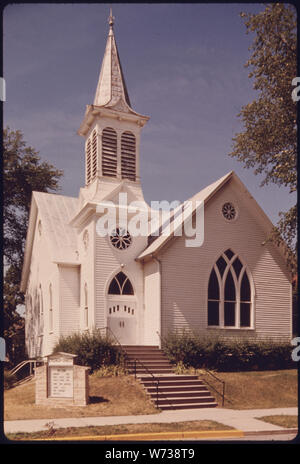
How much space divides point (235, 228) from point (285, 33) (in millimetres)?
8860

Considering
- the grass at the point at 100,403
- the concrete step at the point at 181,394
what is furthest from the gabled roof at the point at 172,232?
the concrete step at the point at 181,394

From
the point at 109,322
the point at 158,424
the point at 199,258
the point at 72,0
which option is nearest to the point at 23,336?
the point at 109,322

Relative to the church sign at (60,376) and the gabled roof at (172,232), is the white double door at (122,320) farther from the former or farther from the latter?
the church sign at (60,376)

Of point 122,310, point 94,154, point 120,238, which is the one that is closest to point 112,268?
point 120,238

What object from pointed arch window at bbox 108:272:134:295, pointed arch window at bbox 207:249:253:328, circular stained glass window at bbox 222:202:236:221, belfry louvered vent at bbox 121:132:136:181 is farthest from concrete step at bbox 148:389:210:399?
belfry louvered vent at bbox 121:132:136:181

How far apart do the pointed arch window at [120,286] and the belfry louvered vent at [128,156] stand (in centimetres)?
501

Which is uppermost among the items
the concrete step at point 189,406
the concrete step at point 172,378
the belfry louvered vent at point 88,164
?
the belfry louvered vent at point 88,164

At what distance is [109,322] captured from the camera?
22500 mm

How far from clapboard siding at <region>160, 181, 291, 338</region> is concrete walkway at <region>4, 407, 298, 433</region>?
6.57m

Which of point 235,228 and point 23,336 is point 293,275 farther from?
point 23,336

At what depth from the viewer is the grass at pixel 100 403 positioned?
564 inches

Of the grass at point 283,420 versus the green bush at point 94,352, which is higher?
the green bush at point 94,352

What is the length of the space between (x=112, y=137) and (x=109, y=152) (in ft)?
2.53

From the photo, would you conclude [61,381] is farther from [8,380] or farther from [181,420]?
[8,380]
